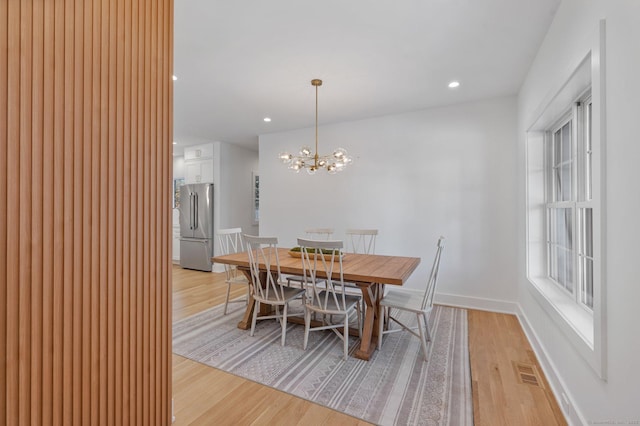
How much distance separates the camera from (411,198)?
394 cm

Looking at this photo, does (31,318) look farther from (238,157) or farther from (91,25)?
(238,157)

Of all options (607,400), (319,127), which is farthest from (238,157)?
(607,400)

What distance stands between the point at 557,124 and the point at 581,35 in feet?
3.50

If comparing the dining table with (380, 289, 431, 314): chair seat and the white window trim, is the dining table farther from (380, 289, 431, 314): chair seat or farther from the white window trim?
the white window trim

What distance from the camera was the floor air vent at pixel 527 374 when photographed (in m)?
2.05

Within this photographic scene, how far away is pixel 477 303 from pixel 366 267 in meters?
1.93

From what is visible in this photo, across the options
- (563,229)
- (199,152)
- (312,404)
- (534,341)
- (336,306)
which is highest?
(199,152)

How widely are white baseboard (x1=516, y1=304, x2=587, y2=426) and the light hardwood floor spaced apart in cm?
4

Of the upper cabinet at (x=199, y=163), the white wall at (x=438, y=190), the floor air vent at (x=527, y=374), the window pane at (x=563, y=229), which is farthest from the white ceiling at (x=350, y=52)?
the floor air vent at (x=527, y=374)

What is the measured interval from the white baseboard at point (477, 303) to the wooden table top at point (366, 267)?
124 cm

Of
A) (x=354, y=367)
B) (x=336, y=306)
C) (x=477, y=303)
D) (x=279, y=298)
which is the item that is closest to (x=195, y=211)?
(x=279, y=298)

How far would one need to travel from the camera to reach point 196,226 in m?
5.78

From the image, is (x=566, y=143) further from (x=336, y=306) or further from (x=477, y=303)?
(x=336, y=306)

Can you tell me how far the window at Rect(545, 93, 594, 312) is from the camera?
1894 millimetres
